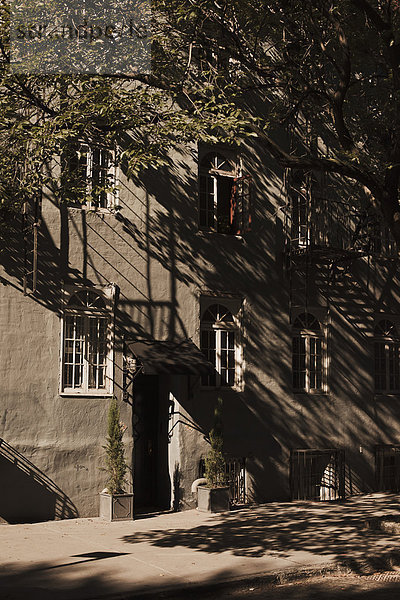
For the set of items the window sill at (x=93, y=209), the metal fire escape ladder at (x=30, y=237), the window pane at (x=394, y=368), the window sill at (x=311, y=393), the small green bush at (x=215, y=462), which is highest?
the window sill at (x=93, y=209)

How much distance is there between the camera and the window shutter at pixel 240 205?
19.8m

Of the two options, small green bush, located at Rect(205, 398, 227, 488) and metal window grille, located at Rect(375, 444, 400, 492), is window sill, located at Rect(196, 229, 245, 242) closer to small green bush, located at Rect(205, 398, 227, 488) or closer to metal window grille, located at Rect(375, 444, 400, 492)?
small green bush, located at Rect(205, 398, 227, 488)

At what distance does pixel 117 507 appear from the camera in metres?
16.3

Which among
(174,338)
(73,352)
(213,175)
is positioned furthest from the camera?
(213,175)

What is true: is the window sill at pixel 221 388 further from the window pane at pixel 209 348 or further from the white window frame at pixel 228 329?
the window pane at pixel 209 348

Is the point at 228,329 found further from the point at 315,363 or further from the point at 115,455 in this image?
the point at 115,455

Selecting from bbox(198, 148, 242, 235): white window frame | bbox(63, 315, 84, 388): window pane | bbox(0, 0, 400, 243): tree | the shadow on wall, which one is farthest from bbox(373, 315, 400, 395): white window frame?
the shadow on wall

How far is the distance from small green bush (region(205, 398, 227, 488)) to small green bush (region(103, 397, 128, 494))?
6.23 feet

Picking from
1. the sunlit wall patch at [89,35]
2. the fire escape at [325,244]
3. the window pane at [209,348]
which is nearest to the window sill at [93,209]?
the sunlit wall patch at [89,35]

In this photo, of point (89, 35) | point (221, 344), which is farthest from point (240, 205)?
point (89, 35)

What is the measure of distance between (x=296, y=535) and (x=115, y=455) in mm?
4314

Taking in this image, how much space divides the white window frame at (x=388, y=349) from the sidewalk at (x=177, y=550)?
537 centimetres

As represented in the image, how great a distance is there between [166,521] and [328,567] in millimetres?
5499

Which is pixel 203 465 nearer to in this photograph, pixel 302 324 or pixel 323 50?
pixel 302 324
